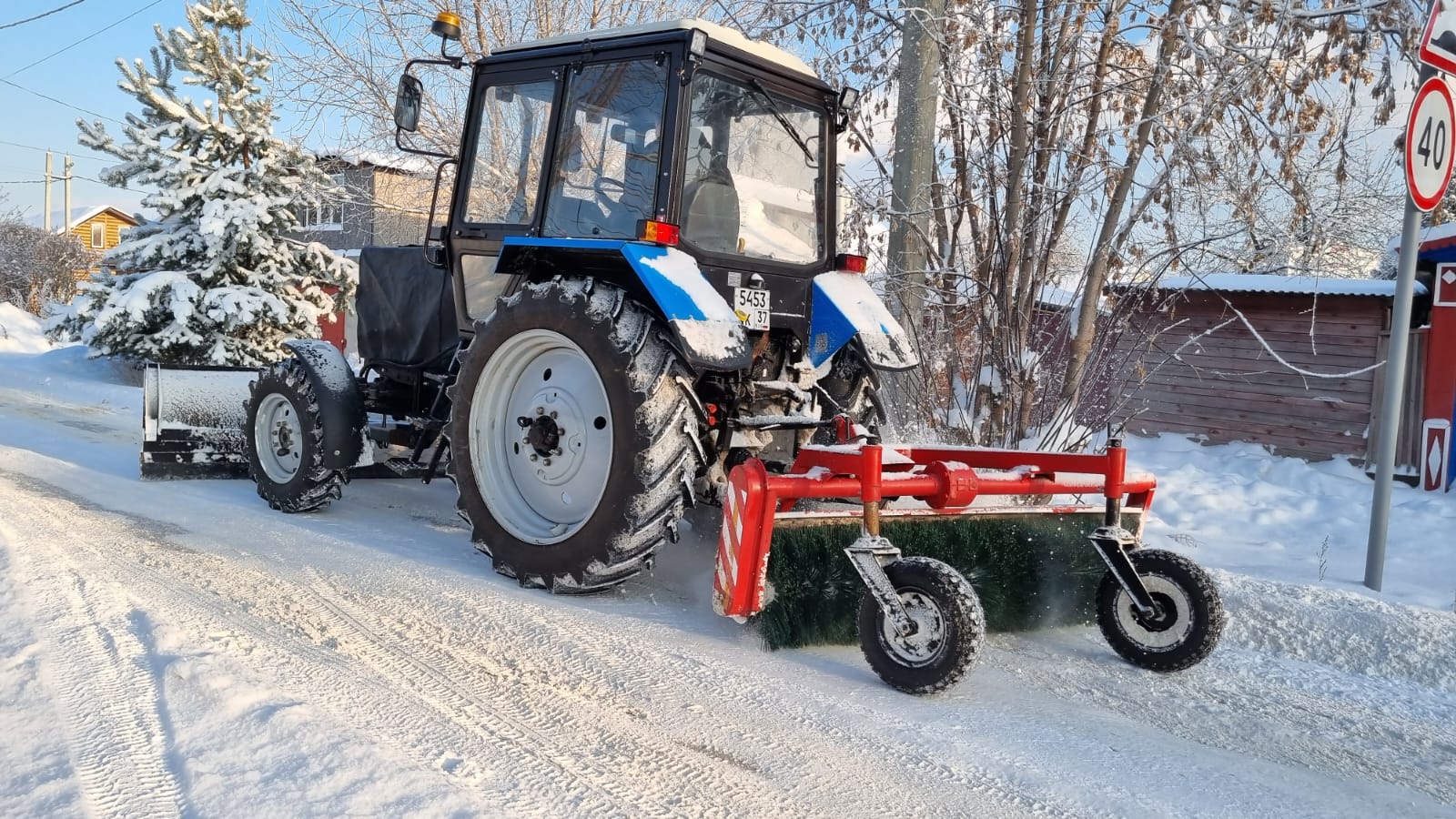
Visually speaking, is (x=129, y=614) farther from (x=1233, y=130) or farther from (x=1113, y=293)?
(x=1233, y=130)

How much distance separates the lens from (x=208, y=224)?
12789 mm

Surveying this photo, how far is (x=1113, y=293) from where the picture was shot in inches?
261

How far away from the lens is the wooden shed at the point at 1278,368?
11.4 metres

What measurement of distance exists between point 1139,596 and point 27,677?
3.55 m

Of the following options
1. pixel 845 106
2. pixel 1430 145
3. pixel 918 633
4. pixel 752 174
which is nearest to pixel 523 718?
pixel 918 633

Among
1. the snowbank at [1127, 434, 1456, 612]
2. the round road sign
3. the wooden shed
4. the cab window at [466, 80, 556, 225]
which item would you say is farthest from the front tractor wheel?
the wooden shed

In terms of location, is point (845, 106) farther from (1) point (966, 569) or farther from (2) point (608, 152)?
(1) point (966, 569)

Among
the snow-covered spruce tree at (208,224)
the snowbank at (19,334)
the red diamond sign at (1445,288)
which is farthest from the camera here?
the snowbank at (19,334)

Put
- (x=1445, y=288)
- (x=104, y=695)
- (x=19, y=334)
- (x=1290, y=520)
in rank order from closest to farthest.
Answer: (x=104, y=695) < (x=1290, y=520) < (x=1445, y=288) < (x=19, y=334)

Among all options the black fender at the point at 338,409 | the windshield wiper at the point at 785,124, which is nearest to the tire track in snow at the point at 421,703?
the black fender at the point at 338,409

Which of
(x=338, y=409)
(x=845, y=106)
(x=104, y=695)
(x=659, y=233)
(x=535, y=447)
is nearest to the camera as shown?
(x=104, y=695)

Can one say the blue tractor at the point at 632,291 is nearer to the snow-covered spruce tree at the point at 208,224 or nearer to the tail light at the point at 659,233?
the tail light at the point at 659,233

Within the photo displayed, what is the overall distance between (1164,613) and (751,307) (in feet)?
6.70

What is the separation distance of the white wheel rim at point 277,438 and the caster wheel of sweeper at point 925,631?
4.00 m
